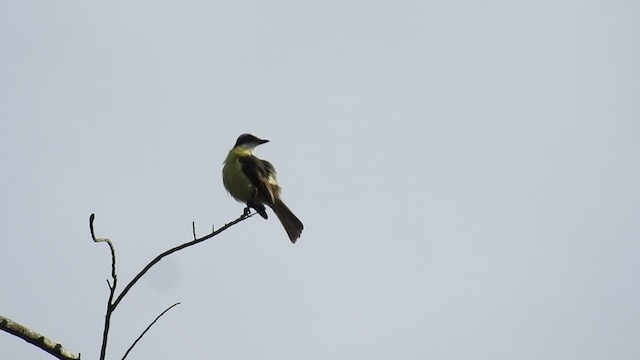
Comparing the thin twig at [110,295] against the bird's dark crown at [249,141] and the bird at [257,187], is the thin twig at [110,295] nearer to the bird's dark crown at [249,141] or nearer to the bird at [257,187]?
the bird at [257,187]

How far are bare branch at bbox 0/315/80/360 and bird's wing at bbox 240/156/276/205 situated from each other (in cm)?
553

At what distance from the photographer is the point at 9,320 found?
11.8ft

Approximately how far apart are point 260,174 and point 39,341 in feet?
19.0

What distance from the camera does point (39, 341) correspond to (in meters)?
3.65

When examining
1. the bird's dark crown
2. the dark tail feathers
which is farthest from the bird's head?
the dark tail feathers

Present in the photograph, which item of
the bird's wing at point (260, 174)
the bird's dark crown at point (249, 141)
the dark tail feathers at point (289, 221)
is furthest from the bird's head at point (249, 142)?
the dark tail feathers at point (289, 221)

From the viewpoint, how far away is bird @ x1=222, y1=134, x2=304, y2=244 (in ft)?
29.6

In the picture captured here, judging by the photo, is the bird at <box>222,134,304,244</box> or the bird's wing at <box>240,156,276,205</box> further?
the bird's wing at <box>240,156,276,205</box>

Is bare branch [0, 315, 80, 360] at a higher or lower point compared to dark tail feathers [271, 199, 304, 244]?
lower

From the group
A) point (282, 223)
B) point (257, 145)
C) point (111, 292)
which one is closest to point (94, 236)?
point (111, 292)

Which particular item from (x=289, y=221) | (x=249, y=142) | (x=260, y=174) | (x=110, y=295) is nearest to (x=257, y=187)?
(x=260, y=174)

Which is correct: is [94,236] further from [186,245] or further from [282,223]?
[282,223]

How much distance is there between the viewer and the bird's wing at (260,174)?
361 inches

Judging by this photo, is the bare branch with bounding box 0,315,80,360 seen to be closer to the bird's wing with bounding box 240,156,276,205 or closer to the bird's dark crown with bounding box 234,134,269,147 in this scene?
the bird's wing with bounding box 240,156,276,205
